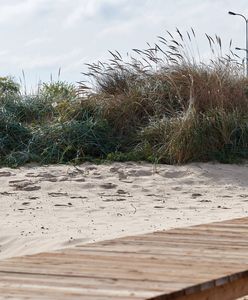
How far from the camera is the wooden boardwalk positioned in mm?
3510

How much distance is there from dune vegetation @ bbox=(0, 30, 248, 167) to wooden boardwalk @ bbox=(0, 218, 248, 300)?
667 cm

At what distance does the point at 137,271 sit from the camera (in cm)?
394

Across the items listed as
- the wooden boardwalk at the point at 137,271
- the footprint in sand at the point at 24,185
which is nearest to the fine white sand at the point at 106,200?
the footprint in sand at the point at 24,185

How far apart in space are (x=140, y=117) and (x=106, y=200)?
3.45 metres

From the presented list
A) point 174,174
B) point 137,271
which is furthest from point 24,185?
point 137,271

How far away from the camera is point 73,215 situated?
8.65 meters

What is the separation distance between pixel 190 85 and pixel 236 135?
3.79 feet

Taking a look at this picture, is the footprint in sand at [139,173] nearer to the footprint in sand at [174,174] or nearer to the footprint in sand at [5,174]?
the footprint in sand at [174,174]

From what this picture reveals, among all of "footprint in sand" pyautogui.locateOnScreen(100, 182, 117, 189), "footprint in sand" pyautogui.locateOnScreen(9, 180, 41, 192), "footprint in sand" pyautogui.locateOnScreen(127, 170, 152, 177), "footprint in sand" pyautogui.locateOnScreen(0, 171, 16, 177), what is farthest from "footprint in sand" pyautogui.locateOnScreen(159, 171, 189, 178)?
"footprint in sand" pyautogui.locateOnScreen(0, 171, 16, 177)

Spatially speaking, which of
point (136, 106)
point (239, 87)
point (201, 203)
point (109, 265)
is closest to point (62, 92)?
point (136, 106)

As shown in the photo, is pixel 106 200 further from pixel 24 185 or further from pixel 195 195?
pixel 24 185

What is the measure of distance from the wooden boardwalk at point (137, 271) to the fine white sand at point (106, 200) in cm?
248

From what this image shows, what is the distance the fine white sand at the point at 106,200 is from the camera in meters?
7.65

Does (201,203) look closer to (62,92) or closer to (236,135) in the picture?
(236,135)
